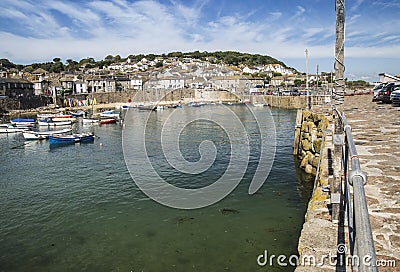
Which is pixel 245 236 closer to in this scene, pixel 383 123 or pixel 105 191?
pixel 383 123

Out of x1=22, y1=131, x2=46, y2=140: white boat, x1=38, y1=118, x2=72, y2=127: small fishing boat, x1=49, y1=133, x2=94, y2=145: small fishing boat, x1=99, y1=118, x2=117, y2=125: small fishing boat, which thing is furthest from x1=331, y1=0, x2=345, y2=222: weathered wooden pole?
x1=38, y1=118, x2=72, y2=127: small fishing boat

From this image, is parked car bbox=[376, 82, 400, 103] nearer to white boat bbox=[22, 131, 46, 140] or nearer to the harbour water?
Answer: the harbour water

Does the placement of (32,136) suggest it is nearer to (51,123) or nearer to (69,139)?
(69,139)

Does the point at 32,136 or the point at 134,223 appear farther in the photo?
the point at 32,136

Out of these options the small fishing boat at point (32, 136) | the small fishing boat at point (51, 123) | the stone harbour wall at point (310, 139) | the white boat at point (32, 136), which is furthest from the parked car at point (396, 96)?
the small fishing boat at point (51, 123)

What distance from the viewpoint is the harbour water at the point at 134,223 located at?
29.9 ft

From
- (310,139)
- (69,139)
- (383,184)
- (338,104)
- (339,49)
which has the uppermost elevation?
(339,49)

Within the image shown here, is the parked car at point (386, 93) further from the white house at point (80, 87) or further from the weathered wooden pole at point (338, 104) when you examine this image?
the white house at point (80, 87)

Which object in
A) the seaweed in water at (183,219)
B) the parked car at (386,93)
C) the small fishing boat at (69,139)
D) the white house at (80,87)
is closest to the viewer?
the seaweed in water at (183,219)

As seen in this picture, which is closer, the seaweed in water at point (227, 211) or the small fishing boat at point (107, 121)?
the seaweed in water at point (227, 211)

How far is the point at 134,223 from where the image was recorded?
11703 mm

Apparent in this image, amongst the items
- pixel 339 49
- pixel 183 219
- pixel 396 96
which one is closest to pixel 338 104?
pixel 339 49

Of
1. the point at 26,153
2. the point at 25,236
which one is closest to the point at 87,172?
the point at 25,236

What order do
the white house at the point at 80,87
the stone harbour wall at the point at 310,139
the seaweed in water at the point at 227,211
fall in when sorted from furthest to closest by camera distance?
the white house at the point at 80,87 → the stone harbour wall at the point at 310,139 → the seaweed in water at the point at 227,211
